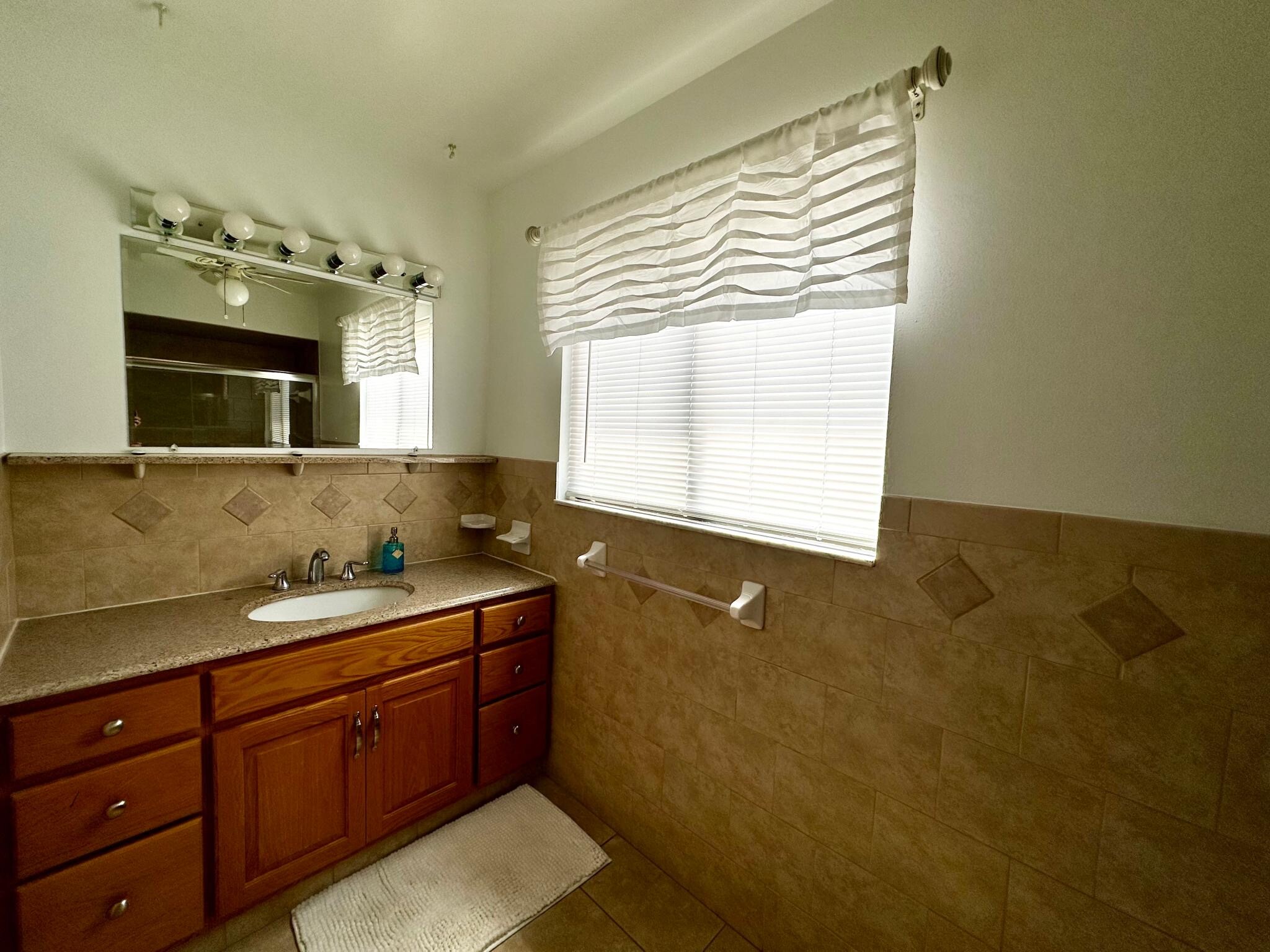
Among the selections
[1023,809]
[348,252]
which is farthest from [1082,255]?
[348,252]

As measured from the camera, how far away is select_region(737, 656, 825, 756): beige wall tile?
4.28 ft

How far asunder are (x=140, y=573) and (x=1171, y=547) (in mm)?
2635

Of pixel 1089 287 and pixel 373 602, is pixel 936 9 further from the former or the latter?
pixel 373 602

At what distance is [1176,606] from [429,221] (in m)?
2.63

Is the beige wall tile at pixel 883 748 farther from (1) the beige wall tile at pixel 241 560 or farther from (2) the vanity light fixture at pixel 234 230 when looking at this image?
(2) the vanity light fixture at pixel 234 230

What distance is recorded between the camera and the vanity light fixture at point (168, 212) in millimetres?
1478

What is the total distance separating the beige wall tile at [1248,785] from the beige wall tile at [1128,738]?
1 cm

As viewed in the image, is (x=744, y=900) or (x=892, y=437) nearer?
(x=892, y=437)

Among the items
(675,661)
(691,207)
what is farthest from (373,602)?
(691,207)

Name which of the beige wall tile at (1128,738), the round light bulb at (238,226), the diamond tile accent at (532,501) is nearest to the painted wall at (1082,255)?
the beige wall tile at (1128,738)

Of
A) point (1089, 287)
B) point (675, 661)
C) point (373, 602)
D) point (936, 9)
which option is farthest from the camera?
point (373, 602)

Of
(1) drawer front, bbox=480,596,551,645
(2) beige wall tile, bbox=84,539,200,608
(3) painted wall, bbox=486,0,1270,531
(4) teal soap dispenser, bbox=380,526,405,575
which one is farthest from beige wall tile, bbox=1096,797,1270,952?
(2) beige wall tile, bbox=84,539,200,608

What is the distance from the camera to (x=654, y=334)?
1.72 meters

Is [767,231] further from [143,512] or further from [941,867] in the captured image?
[143,512]
